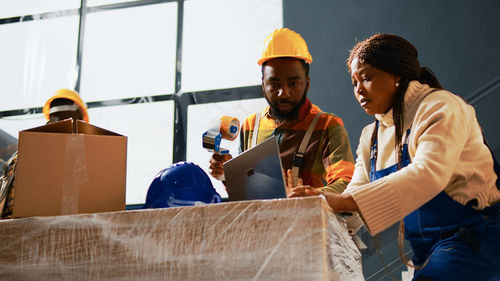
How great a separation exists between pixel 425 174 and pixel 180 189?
638mm

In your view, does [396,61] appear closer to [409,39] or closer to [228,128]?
[228,128]

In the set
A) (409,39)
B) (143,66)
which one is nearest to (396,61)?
(409,39)

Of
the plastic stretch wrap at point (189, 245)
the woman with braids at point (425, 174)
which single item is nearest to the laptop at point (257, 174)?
the woman with braids at point (425, 174)

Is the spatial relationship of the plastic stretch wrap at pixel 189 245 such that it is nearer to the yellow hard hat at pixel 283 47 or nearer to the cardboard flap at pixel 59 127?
the cardboard flap at pixel 59 127

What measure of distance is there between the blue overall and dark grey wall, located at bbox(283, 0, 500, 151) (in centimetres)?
212

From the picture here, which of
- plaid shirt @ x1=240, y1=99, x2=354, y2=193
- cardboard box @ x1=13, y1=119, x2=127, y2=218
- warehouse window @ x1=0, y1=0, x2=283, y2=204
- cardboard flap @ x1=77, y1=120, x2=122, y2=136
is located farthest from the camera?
warehouse window @ x1=0, y1=0, x2=283, y2=204

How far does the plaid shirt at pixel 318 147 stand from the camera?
185 cm

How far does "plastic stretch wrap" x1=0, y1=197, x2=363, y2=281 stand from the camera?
1026mm

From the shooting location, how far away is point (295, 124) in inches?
82.0

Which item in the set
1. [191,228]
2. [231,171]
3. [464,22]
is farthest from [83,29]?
[191,228]

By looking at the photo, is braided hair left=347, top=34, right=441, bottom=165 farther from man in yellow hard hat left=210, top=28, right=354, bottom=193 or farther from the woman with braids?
man in yellow hard hat left=210, top=28, right=354, bottom=193

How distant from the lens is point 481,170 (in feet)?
4.12

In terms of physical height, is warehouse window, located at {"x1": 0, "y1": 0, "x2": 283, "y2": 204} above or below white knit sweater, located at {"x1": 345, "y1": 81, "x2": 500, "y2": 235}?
above

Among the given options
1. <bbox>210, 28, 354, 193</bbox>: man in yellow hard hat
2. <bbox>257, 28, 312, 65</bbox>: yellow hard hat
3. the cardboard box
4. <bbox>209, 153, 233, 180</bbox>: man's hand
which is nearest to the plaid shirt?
<bbox>210, 28, 354, 193</bbox>: man in yellow hard hat
